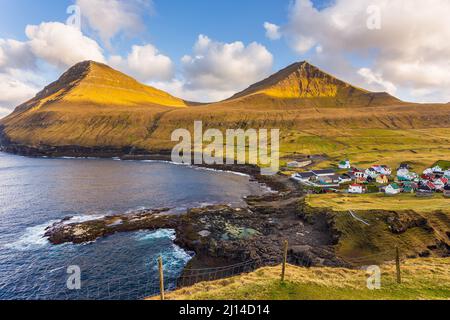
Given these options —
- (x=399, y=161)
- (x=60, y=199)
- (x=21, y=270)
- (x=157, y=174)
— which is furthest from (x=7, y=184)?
(x=399, y=161)

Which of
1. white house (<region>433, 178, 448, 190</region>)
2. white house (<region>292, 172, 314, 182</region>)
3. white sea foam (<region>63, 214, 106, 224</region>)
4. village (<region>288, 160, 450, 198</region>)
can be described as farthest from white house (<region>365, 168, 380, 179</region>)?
white sea foam (<region>63, 214, 106, 224</region>)

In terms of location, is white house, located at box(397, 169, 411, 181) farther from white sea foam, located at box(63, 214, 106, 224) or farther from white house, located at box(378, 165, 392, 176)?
white sea foam, located at box(63, 214, 106, 224)

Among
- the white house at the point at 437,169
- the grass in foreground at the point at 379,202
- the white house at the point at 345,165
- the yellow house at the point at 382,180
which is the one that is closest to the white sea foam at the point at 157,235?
the grass in foreground at the point at 379,202

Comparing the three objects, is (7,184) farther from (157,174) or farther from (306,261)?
(306,261)

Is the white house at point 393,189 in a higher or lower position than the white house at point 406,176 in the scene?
lower

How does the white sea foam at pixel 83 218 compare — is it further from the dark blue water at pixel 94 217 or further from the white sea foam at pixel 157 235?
the white sea foam at pixel 157 235

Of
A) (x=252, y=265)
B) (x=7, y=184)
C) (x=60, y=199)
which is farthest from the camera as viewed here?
(x=7, y=184)

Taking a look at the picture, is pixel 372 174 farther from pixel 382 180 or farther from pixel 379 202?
pixel 379 202
